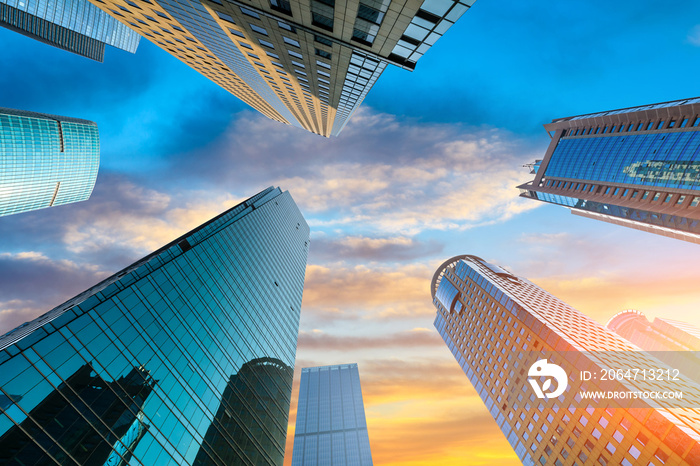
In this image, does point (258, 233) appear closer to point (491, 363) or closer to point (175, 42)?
point (175, 42)

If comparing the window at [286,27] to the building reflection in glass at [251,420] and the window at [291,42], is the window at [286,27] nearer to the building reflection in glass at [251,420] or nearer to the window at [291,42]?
the window at [291,42]

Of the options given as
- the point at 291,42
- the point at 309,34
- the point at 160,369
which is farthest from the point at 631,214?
the point at 160,369

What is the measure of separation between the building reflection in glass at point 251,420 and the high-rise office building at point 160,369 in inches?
7.6

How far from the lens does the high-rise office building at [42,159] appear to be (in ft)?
478

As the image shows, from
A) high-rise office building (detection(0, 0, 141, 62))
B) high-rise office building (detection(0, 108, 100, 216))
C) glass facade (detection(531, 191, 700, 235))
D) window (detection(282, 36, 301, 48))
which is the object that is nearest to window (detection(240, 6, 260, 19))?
window (detection(282, 36, 301, 48))

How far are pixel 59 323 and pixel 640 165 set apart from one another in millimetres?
127158

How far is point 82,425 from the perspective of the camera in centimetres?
2400

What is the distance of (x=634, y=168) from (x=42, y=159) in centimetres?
24996

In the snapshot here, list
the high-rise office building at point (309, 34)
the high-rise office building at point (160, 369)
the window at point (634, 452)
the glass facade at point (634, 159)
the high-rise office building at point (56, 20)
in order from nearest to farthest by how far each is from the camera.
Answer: the high-rise office building at point (309, 34), the high-rise office building at point (160, 369), the window at point (634, 452), the glass facade at point (634, 159), the high-rise office building at point (56, 20)

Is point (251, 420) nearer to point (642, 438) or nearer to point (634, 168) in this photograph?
point (642, 438)

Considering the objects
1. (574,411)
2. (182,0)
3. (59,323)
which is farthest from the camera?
(574,411)

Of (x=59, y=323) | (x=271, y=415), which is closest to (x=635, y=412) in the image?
(x=271, y=415)

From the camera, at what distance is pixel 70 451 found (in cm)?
2262

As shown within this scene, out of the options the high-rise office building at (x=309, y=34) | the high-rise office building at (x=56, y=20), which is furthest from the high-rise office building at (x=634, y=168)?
the high-rise office building at (x=56, y=20)
